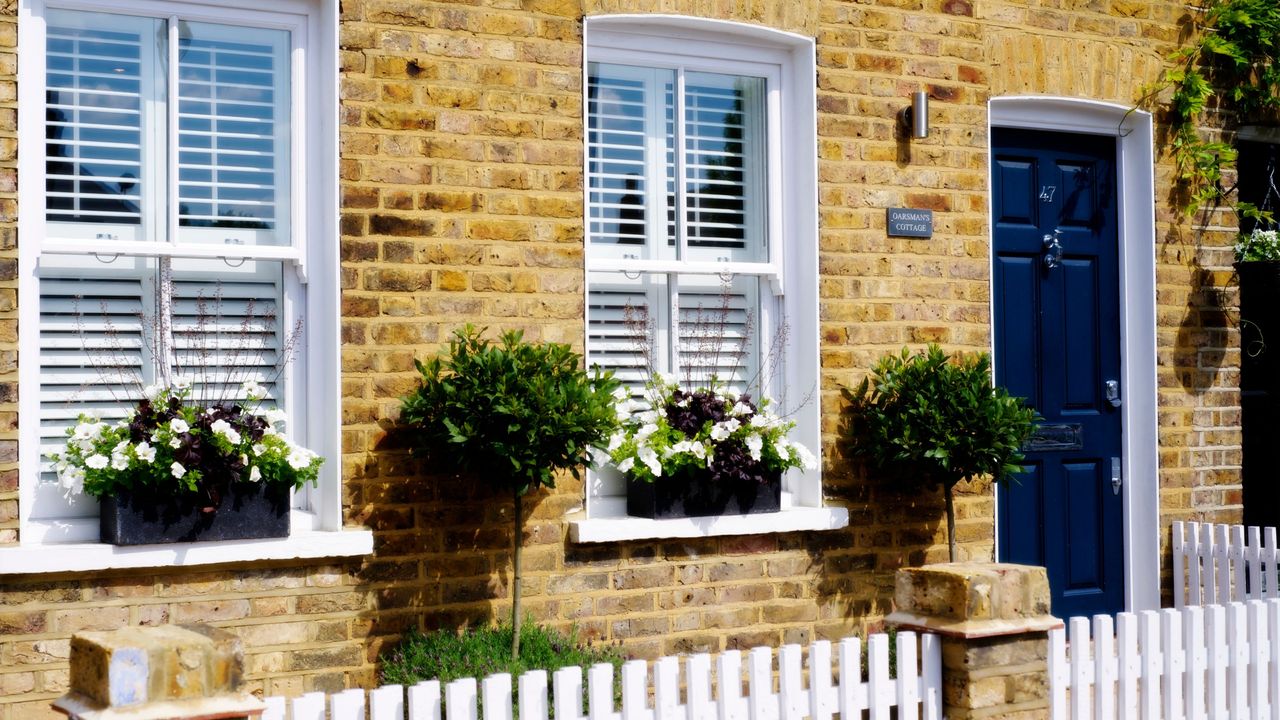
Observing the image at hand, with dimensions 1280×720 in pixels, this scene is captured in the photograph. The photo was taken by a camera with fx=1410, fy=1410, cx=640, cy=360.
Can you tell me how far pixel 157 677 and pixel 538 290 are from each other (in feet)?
9.29

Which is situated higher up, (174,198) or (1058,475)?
(174,198)

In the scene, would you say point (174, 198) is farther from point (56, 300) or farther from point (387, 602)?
point (387, 602)

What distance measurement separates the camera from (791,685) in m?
4.48

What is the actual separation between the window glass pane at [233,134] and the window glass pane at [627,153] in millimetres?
1375

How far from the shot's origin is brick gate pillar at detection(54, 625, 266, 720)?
338 cm

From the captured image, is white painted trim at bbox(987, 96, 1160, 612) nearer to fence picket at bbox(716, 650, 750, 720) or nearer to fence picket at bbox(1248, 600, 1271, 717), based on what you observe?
fence picket at bbox(1248, 600, 1271, 717)

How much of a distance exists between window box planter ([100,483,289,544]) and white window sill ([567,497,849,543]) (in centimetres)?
127

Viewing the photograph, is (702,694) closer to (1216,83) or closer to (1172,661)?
(1172,661)

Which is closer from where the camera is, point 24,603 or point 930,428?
point 24,603

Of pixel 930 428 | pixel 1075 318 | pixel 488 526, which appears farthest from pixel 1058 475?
pixel 488 526

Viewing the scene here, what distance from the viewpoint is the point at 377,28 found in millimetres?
5656

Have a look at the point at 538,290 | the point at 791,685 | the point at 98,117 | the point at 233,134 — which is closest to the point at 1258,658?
the point at 791,685

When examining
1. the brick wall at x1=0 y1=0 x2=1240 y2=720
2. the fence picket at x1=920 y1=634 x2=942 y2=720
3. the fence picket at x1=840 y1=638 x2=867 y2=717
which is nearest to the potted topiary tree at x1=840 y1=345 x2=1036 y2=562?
the brick wall at x1=0 y1=0 x2=1240 y2=720

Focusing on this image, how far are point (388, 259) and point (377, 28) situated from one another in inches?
36.6
